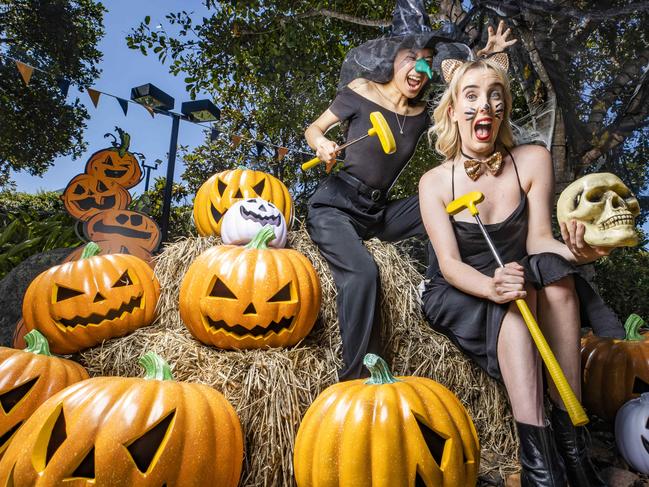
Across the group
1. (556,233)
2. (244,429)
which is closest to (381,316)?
(244,429)

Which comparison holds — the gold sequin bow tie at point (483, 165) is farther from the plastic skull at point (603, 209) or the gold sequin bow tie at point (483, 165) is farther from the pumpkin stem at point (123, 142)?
the pumpkin stem at point (123, 142)

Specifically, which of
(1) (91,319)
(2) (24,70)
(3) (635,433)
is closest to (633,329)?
(3) (635,433)

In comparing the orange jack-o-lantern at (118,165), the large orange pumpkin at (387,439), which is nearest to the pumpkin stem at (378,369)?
the large orange pumpkin at (387,439)

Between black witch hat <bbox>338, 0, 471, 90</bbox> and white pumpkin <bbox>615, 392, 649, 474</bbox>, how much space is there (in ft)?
5.49

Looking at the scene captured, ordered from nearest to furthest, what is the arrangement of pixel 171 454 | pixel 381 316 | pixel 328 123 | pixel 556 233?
pixel 171 454, pixel 381 316, pixel 328 123, pixel 556 233

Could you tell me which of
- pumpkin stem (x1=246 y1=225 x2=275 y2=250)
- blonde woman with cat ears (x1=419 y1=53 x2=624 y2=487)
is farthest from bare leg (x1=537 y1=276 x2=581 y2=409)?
pumpkin stem (x1=246 y1=225 x2=275 y2=250)

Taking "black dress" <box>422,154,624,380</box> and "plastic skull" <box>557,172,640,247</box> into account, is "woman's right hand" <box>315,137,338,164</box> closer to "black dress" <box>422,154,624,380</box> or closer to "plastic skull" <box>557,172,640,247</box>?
"black dress" <box>422,154,624,380</box>

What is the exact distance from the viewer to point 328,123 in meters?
2.54

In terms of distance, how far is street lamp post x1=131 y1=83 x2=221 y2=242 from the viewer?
3.91 m

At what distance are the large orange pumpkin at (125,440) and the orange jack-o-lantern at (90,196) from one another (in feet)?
7.75

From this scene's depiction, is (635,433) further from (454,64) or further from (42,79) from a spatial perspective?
(42,79)

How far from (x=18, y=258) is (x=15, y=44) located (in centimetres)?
596

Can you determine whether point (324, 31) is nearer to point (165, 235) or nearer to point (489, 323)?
point (165, 235)

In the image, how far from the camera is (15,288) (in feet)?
10.5
